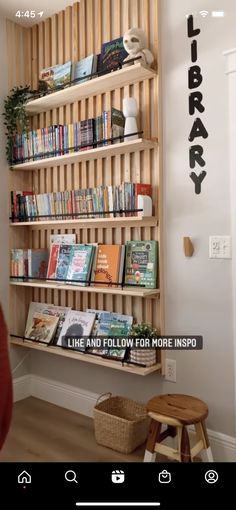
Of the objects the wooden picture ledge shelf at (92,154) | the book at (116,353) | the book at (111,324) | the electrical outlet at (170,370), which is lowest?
the electrical outlet at (170,370)

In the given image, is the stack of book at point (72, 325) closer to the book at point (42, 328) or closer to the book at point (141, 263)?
the book at point (42, 328)

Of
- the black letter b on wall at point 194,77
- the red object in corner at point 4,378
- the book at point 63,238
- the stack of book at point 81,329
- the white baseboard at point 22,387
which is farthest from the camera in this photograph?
the white baseboard at point 22,387

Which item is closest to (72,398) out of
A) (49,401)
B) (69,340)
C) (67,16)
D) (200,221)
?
(49,401)

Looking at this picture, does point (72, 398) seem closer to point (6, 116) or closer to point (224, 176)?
point (224, 176)

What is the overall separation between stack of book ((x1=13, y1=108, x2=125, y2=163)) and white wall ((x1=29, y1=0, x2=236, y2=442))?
0.31 meters

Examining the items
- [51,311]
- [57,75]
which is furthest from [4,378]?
[57,75]

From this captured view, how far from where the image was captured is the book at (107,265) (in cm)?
227

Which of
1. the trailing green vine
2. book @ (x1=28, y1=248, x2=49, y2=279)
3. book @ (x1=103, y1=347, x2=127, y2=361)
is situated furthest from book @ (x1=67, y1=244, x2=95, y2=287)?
the trailing green vine

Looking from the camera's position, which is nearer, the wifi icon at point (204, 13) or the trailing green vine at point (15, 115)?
the wifi icon at point (204, 13)

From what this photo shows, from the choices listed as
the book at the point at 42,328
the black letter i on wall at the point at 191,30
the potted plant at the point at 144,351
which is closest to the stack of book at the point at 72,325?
the book at the point at 42,328

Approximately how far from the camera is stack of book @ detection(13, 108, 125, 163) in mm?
2221
